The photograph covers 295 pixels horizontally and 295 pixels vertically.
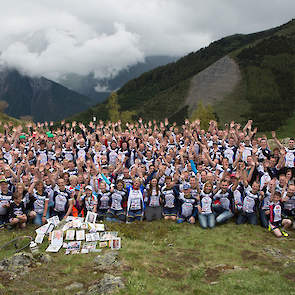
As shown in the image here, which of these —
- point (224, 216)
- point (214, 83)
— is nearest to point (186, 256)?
point (224, 216)

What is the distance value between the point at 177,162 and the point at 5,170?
882cm

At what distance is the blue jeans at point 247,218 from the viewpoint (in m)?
12.2

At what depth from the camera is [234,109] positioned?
11988cm

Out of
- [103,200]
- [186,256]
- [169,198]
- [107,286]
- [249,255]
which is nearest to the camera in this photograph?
[107,286]

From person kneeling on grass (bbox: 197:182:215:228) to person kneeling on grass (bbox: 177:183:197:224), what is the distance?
1.19ft

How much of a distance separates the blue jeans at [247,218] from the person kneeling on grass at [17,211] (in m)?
9.73

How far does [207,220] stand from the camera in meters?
12.3

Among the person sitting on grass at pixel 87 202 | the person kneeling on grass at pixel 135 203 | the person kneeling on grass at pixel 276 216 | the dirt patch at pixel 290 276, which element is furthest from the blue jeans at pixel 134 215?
the dirt patch at pixel 290 276

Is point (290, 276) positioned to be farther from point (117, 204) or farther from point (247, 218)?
point (117, 204)

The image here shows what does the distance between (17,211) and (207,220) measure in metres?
8.56

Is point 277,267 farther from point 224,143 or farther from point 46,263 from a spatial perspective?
point 224,143

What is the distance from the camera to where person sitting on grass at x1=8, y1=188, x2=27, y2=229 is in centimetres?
1177

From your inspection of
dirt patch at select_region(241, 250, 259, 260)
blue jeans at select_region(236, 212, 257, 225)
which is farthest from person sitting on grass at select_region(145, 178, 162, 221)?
dirt patch at select_region(241, 250, 259, 260)

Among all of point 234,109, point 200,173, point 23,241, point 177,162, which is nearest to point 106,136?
point 177,162
